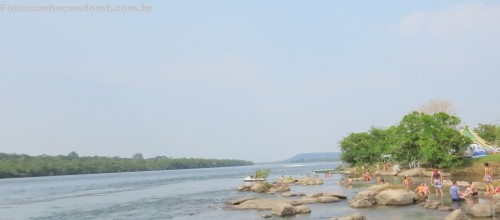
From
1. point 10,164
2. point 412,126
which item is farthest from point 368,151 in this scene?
point 10,164

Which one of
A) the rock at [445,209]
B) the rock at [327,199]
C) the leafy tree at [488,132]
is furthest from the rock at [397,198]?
the leafy tree at [488,132]

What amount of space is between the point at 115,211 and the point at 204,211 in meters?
12.8

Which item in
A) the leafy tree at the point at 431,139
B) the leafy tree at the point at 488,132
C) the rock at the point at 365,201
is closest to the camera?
the rock at the point at 365,201

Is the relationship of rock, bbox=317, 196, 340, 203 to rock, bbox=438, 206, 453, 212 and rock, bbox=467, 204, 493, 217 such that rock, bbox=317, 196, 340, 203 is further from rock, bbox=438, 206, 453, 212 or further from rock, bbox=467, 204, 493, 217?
rock, bbox=467, 204, 493, 217

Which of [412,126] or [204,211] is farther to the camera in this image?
[412,126]

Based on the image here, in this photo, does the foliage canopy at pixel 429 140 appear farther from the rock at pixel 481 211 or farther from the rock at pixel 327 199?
the rock at pixel 481 211

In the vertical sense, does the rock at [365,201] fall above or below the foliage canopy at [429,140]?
below

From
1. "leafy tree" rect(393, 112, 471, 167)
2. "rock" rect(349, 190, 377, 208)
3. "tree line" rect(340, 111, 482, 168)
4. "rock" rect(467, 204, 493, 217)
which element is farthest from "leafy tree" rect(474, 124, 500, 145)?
"rock" rect(467, 204, 493, 217)

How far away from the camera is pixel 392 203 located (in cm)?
3691

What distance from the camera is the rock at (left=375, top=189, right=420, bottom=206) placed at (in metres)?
36.8

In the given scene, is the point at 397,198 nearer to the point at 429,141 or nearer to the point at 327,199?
the point at 327,199

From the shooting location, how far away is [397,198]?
3675 centimetres

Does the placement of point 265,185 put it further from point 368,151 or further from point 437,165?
point 368,151

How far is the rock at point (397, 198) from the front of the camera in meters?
36.8
